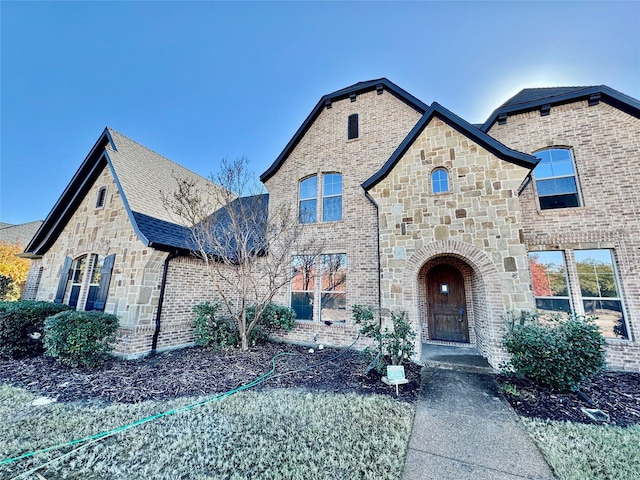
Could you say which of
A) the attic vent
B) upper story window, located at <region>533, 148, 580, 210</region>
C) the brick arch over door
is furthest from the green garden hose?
Answer: upper story window, located at <region>533, 148, 580, 210</region>

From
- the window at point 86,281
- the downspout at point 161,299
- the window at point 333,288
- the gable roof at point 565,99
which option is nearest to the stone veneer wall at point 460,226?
the window at point 333,288

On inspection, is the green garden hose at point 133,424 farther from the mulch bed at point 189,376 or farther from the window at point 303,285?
the window at point 303,285

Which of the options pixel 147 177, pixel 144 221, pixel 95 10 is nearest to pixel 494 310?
pixel 144 221

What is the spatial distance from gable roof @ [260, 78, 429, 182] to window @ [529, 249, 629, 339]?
627 cm

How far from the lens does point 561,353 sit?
15.0 ft

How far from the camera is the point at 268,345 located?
8.13 meters

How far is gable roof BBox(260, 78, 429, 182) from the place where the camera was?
9.10 m

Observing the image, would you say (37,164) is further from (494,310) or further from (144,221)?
(494,310)

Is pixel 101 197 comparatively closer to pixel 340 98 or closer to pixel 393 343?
pixel 340 98

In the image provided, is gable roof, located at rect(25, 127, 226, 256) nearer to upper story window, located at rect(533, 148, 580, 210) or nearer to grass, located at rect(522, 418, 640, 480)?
grass, located at rect(522, 418, 640, 480)

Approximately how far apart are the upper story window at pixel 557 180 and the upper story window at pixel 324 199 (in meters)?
6.13

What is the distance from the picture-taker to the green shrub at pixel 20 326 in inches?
261

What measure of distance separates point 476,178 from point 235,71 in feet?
47.3

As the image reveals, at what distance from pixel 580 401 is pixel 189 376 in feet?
24.6
